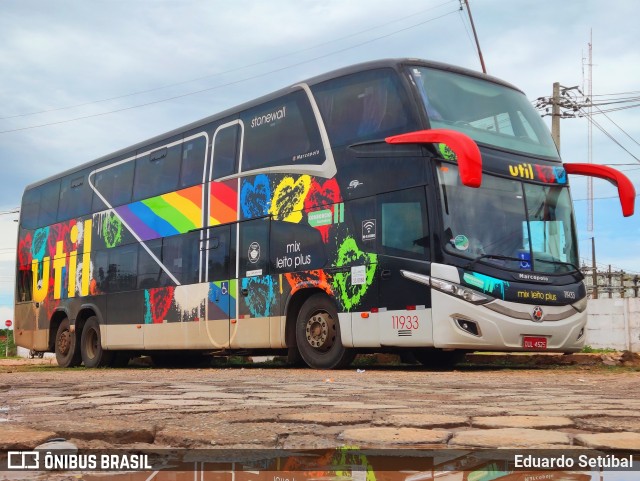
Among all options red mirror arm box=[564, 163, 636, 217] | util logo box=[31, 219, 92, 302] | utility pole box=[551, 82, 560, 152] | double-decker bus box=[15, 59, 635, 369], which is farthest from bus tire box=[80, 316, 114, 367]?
utility pole box=[551, 82, 560, 152]

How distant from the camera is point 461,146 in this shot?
9203 mm

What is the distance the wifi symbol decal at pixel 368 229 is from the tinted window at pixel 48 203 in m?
9.47

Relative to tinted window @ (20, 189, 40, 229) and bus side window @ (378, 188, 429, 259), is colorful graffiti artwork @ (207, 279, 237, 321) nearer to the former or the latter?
bus side window @ (378, 188, 429, 259)

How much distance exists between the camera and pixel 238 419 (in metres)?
3.90

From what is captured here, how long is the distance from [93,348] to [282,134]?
6874mm

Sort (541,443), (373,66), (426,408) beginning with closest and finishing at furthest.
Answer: (541,443)
(426,408)
(373,66)

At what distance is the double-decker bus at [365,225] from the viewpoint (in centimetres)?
956

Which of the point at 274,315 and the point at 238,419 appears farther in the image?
the point at 274,315

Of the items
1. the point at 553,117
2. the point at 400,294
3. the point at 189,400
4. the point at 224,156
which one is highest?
the point at 553,117

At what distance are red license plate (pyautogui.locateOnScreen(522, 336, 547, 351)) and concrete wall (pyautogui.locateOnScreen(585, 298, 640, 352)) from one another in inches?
430

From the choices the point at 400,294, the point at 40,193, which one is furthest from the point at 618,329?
the point at 40,193

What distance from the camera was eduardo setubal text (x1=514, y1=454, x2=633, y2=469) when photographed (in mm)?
2639

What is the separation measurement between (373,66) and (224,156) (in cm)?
335

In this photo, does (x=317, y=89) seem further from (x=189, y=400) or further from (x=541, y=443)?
(x=541, y=443)
